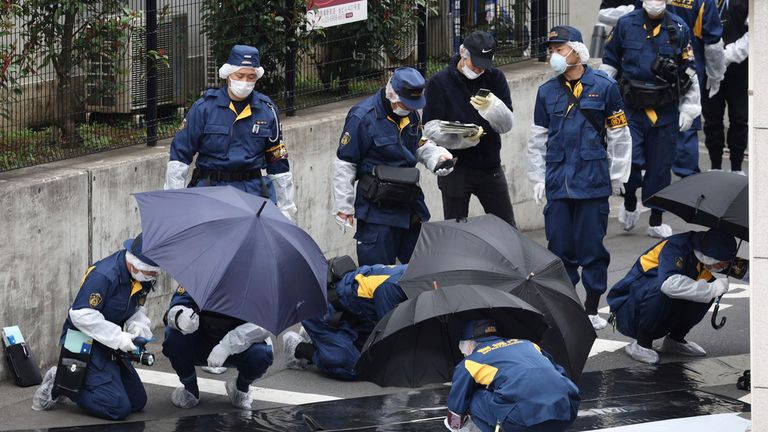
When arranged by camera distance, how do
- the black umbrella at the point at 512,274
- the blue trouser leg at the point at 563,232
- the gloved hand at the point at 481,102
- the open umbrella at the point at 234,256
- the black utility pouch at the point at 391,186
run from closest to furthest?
the black umbrella at the point at 512,274
the open umbrella at the point at 234,256
the black utility pouch at the point at 391,186
the blue trouser leg at the point at 563,232
the gloved hand at the point at 481,102

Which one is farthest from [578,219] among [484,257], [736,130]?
[736,130]

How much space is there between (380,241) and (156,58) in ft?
7.10

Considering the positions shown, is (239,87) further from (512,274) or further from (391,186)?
(512,274)

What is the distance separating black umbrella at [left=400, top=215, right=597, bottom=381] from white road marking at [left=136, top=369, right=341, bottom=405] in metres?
1.39

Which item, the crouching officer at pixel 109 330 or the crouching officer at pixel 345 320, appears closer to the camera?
the crouching officer at pixel 109 330

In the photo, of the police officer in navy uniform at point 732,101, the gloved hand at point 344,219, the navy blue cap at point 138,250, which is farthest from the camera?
the police officer in navy uniform at point 732,101

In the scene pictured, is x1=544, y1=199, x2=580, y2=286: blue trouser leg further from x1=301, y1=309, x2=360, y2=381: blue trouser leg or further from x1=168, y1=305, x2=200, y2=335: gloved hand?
x1=168, y1=305, x2=200, y2=335: gloved hand

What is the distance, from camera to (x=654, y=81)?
11.0m

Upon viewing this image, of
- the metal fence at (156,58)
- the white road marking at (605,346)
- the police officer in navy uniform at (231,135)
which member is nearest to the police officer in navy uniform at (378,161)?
the police officer in navy uniform at (231,135)

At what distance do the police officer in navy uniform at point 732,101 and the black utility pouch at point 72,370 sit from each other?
7272 mm

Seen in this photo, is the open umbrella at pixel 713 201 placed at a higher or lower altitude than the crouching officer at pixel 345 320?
higher

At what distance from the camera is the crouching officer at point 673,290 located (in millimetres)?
8125

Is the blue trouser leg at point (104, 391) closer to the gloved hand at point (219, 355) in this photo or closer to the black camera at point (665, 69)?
the gloved hand at point (219, 355)

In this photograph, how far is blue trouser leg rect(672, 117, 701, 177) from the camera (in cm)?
1180
